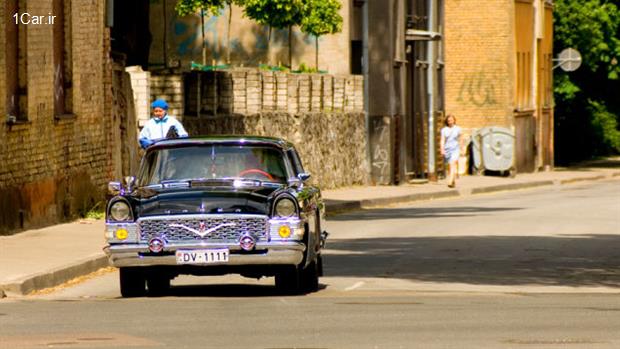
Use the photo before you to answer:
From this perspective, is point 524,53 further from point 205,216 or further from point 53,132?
point 205,216

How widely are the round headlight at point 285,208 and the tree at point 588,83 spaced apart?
49.5m

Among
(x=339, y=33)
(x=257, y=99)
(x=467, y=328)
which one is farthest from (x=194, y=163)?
(x=339, y=33)

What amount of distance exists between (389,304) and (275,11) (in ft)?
79.0

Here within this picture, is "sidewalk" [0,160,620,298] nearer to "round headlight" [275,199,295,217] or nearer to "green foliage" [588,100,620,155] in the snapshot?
"round headlight" [275,199,295,217]

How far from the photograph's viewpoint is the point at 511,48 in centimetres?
6125

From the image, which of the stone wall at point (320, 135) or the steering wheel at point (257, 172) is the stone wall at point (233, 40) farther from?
the steering wheel at point (257, 172)

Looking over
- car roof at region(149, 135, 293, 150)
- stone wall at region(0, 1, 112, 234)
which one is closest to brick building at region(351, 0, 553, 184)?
stone wall at region(0, 1, 112, 234)

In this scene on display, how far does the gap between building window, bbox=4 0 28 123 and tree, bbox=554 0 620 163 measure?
41.6 metres

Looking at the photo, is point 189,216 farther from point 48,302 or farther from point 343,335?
point 343,335

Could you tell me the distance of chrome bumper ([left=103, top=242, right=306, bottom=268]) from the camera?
1628 cm

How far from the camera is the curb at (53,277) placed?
17250mm

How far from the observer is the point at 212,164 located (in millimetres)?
17453

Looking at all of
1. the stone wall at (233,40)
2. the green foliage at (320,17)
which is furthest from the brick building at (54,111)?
the stone wall at (233,40)

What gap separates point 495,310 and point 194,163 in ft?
12.9
